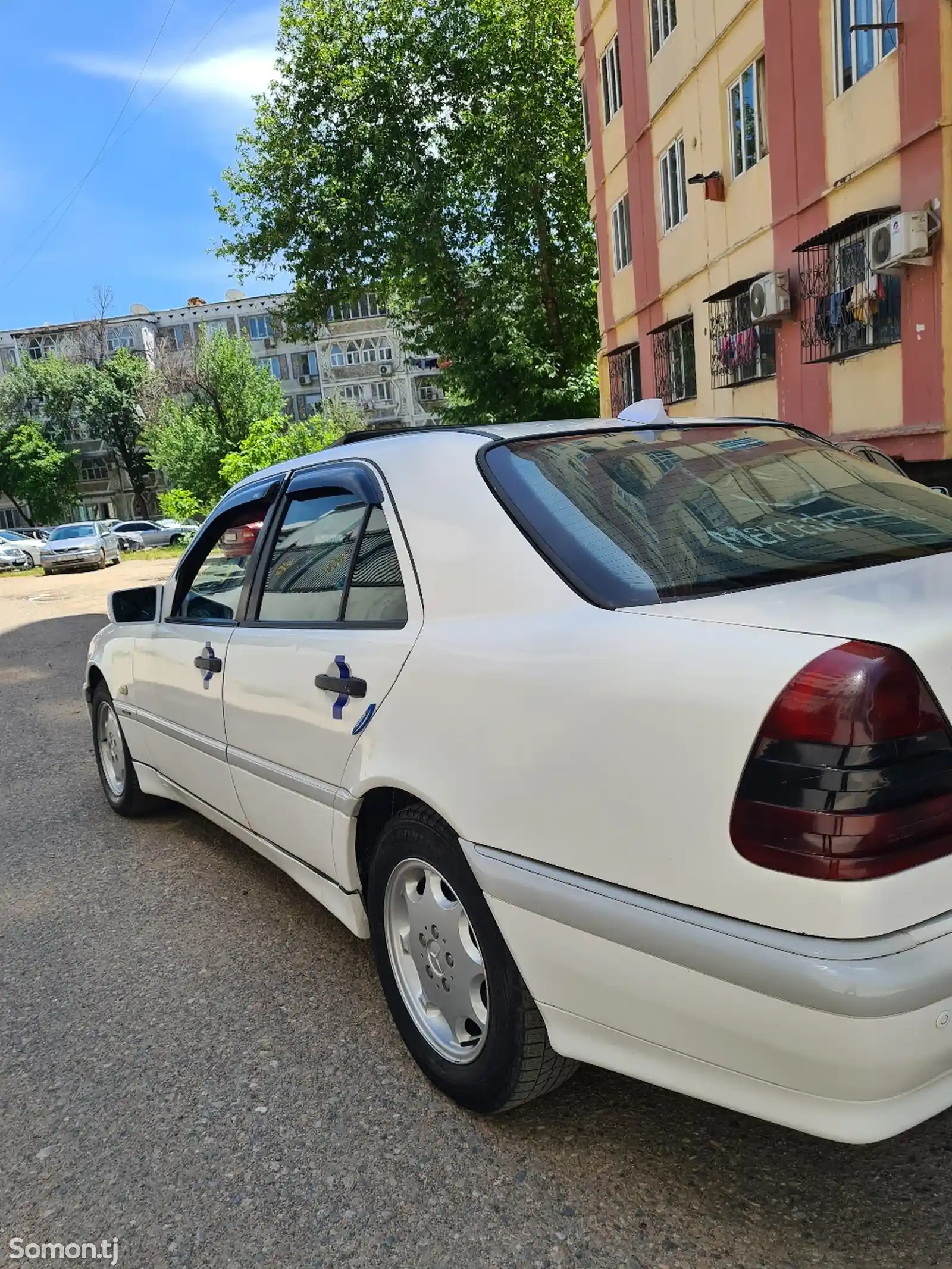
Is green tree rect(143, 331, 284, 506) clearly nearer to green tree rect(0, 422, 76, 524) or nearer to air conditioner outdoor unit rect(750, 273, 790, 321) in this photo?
green tree rect(0, 422, 76, 524)

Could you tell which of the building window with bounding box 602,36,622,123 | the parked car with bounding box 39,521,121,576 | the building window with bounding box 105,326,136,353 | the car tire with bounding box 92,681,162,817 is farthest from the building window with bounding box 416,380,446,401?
the car tire with bounding box 92,681,162,817

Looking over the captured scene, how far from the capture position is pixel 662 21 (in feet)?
45.8

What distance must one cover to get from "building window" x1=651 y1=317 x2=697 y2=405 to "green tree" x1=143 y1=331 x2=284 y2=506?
2623 cm

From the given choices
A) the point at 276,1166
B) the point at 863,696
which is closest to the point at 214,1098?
the point at 276,1166

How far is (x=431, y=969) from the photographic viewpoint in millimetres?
2443

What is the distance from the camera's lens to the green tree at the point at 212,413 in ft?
130

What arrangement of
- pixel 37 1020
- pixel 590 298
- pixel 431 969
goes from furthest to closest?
pixel 590 298
pixel 37 1020
pixel 431 969

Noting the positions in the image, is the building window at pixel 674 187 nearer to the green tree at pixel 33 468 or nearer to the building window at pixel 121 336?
the green tree at pixel 33 468

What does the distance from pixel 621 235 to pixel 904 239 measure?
9558 millimetres

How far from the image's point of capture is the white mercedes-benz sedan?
1.55 metres

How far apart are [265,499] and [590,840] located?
2033 millimetres

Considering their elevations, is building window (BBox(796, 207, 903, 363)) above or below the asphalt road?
above

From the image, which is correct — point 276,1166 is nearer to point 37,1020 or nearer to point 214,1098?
point 214,1098

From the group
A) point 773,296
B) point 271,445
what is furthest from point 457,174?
point 773,296
